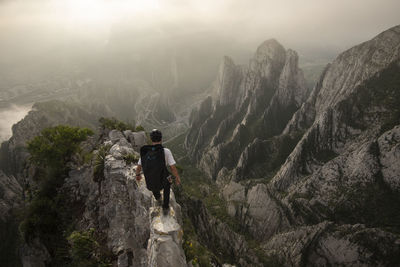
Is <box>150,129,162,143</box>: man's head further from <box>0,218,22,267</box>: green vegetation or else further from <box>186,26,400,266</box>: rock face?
<box>186,26,400,266</box>: rock face

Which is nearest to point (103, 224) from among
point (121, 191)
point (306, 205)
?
point (121, 191)

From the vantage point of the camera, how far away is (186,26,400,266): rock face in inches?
2258

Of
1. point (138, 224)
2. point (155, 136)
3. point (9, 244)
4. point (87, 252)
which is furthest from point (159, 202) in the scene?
point (9, 244)

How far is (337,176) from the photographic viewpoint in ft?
223

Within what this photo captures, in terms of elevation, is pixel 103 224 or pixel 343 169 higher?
pixel 103 224

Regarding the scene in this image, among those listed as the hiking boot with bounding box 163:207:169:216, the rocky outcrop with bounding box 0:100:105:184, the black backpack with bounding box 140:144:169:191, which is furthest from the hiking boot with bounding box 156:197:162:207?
the rocky outcrop with bounding box 0:100:105:184

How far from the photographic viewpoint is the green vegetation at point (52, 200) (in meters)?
21.8

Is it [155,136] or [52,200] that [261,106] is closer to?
[52,200]

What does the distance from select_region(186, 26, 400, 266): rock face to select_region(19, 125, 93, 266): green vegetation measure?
190ft

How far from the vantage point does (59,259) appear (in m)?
20.3

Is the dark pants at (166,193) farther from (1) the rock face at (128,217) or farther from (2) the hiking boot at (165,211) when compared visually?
(1) the rock face at (128,217)

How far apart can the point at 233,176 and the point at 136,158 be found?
337ft

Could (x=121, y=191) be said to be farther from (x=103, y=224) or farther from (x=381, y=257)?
(x=381, y=257)

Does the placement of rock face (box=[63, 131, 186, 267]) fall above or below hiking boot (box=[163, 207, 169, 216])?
below
